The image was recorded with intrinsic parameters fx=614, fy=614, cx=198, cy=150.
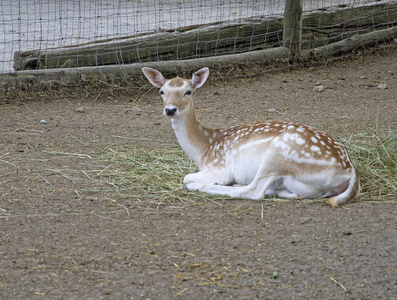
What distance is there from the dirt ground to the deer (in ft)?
0.47

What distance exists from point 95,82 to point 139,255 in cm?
487

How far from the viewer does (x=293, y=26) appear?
927cm

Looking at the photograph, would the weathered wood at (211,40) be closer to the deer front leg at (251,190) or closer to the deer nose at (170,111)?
the deer nose at (170,111)

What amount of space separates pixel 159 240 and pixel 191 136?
1667mm

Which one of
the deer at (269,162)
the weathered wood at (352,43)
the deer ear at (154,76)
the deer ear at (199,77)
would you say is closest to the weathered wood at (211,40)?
the weathered wood at (352,43)

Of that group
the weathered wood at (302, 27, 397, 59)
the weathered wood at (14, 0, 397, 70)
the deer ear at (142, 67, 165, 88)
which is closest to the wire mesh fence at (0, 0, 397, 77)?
the weathered wood at (14, 0, 397, 70)

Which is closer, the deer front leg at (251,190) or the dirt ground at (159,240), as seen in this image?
the dirt ground at (159,240)

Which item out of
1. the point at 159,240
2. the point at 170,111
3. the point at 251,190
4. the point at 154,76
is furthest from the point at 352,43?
the point at 159,240

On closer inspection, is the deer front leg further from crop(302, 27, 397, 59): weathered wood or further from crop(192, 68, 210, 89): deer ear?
crop(302, 27, 397, 59): weathered wood

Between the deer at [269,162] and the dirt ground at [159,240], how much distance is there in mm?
144

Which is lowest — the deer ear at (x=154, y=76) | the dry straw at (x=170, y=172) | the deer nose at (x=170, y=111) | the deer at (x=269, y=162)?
the dry straw at (x=170, y=172)

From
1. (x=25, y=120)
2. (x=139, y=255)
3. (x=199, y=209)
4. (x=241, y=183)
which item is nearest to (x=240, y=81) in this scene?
(x=25, y=120)

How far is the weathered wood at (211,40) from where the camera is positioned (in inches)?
330

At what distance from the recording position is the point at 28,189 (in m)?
4.98
